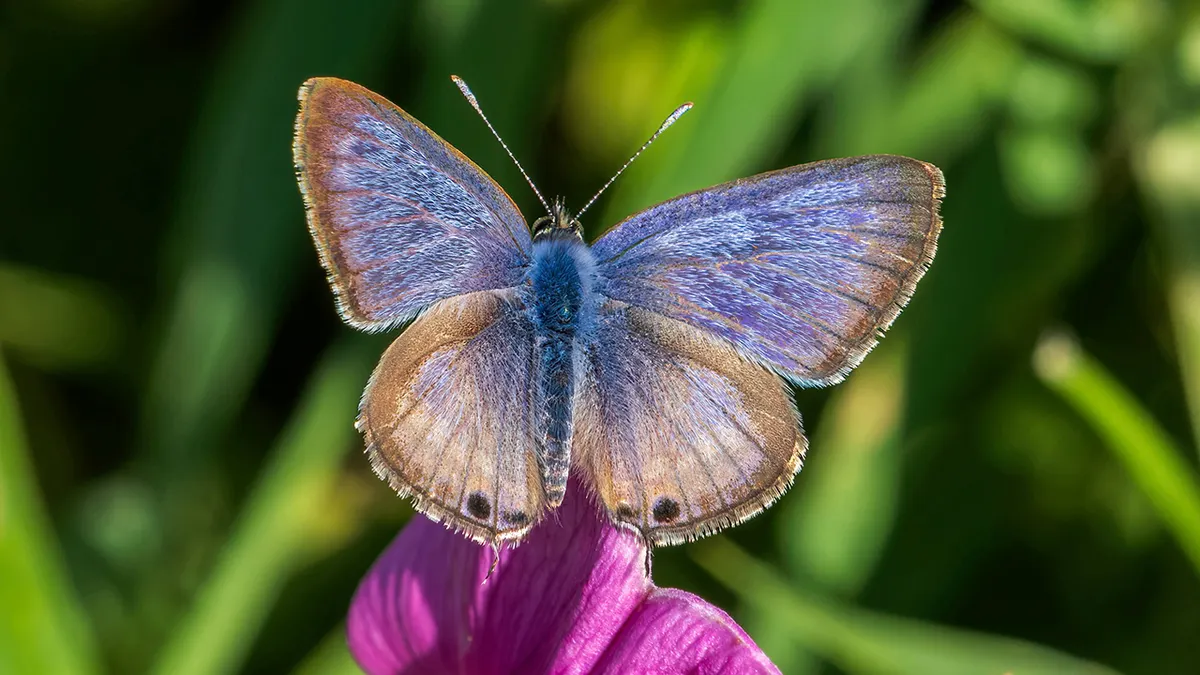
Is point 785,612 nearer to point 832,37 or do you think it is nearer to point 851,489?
point 851,489
